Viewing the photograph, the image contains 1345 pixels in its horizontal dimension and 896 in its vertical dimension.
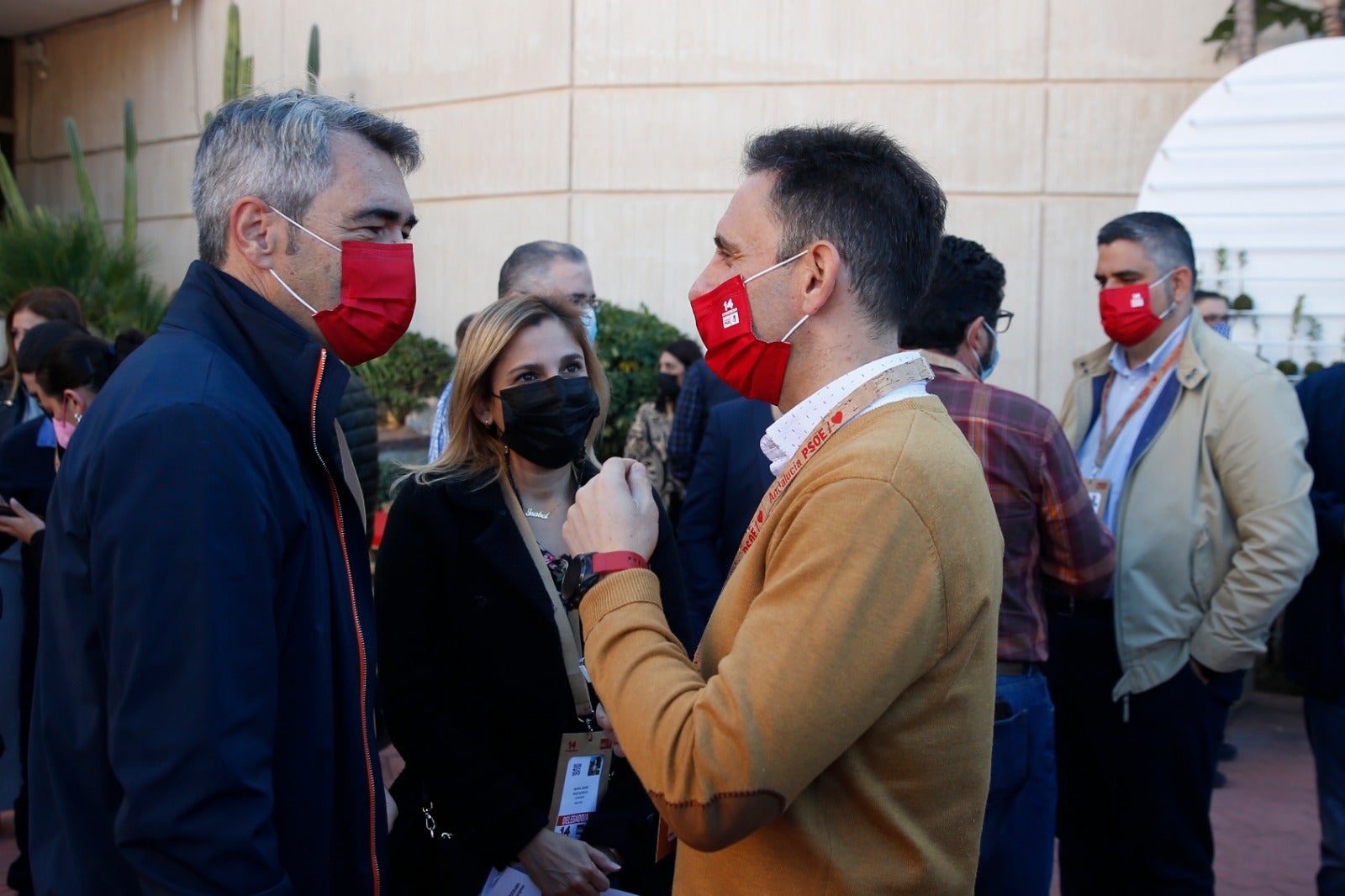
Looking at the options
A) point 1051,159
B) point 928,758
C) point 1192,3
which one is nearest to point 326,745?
point 928,758

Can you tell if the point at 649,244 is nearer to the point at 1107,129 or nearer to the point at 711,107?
the point at 711,107

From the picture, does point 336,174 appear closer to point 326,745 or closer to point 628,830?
point 326,745

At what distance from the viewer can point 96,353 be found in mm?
4113

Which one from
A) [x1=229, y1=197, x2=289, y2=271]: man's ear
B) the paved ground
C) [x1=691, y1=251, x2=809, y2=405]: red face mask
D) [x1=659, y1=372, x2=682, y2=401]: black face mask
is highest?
[x1=229, y1=197, x2=289, y2=271]: man's ear

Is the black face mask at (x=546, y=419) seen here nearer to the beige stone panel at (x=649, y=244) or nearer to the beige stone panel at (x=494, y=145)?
the beige stone panel at (x=649, y=244)

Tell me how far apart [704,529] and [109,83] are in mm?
12584

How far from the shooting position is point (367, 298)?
2.12 metres

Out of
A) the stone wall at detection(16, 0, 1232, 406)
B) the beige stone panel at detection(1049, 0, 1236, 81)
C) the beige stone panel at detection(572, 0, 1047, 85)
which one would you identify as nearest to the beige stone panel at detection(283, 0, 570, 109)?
the stone wall at detection(16, 0, 1232, 406)

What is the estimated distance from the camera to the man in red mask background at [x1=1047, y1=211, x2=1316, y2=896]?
3.61 meters

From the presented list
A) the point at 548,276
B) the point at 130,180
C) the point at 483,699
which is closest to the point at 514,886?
the point at 483,699

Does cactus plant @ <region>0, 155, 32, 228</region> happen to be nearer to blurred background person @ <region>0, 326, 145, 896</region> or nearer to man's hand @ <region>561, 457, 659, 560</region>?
blurred background person @ <region>0, 326, 145, 896</region>

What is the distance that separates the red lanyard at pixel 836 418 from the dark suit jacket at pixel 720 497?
6.86 ft

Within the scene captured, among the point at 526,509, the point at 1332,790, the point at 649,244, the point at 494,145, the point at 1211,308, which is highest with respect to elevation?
the point at 494,145

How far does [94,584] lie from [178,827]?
14.3 inches
